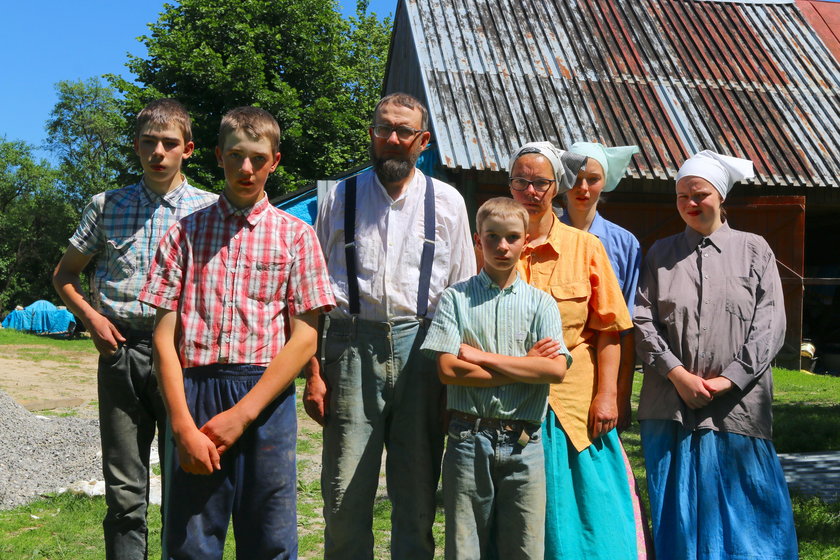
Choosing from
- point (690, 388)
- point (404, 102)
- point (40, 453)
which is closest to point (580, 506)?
point (690, 388)

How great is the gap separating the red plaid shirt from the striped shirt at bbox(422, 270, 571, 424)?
43cm

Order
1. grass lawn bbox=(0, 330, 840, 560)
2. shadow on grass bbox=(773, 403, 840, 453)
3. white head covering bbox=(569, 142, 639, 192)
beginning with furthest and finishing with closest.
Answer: shadow on grass bbox=(773, 403, 840, 453), grass lawn bbox=(0, 330, 840, 560), white head covering bbox=(569, 142, 639, 192)

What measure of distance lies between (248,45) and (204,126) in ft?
8.58

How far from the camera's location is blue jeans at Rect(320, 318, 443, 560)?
2.97 metres

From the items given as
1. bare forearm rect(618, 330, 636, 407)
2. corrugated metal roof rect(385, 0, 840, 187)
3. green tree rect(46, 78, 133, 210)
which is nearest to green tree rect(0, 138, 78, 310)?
green tree rect(46, 78, 133, 210)

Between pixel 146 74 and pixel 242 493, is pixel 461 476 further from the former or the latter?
pixel 146 74

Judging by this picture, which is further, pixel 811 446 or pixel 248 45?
pixel 248 45

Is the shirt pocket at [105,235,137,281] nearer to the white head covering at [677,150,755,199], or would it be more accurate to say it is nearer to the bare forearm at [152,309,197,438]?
the bare forearm at [152,309,197,438]

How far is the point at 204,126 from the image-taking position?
72.5ft

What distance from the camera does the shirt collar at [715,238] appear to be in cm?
341

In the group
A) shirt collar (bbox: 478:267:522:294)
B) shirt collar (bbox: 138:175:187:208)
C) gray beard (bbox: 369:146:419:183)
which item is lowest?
shirt collar (bbox: 478:267:522:294)

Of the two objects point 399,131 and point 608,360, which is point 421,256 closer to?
point 399,131

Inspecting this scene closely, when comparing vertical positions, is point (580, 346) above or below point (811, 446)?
above

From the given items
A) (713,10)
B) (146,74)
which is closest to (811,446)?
(713,10)
